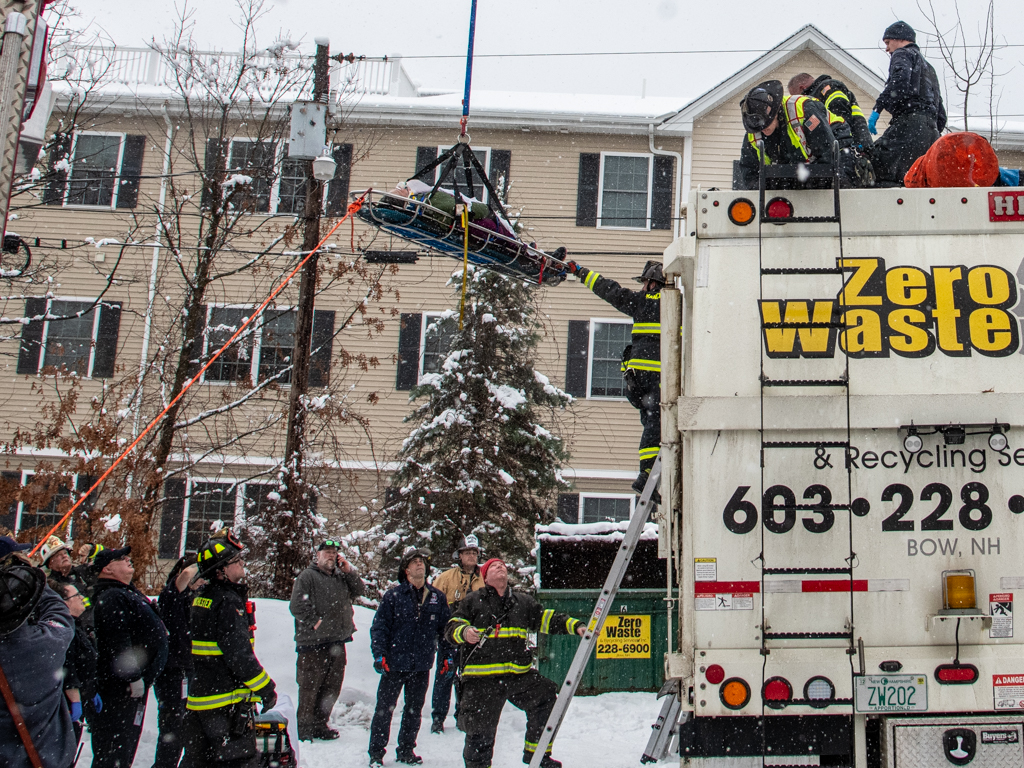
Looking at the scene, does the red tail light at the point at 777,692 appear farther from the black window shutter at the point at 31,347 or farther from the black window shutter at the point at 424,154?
the black window shutter at the point at 31,347

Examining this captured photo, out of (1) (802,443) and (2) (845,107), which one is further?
(2) (845,107)

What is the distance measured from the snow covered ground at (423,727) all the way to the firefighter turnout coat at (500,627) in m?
1.29

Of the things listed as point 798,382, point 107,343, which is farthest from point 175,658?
point 107,343

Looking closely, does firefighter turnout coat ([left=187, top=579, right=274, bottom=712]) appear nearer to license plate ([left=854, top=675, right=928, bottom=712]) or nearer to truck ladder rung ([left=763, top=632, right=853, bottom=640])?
truck ladder rung ([left=763, top=632, right=853, bottom=640])

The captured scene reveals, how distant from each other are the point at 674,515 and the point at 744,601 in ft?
1.54

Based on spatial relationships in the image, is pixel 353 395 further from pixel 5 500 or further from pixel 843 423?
pixel 843 423

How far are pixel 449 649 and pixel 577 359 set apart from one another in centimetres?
960

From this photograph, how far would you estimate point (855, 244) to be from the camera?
146 inches

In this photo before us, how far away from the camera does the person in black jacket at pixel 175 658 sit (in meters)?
5.95

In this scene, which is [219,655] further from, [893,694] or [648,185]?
[648,185]

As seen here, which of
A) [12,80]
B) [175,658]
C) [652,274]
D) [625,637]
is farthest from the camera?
[625,637]

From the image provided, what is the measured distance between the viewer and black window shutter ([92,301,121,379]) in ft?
55.1

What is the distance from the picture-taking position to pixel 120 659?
5.41 meters

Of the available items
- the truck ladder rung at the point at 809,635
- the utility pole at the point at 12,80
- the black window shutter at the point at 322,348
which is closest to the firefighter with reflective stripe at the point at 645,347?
the truck ladder rung at the point at 809,635
